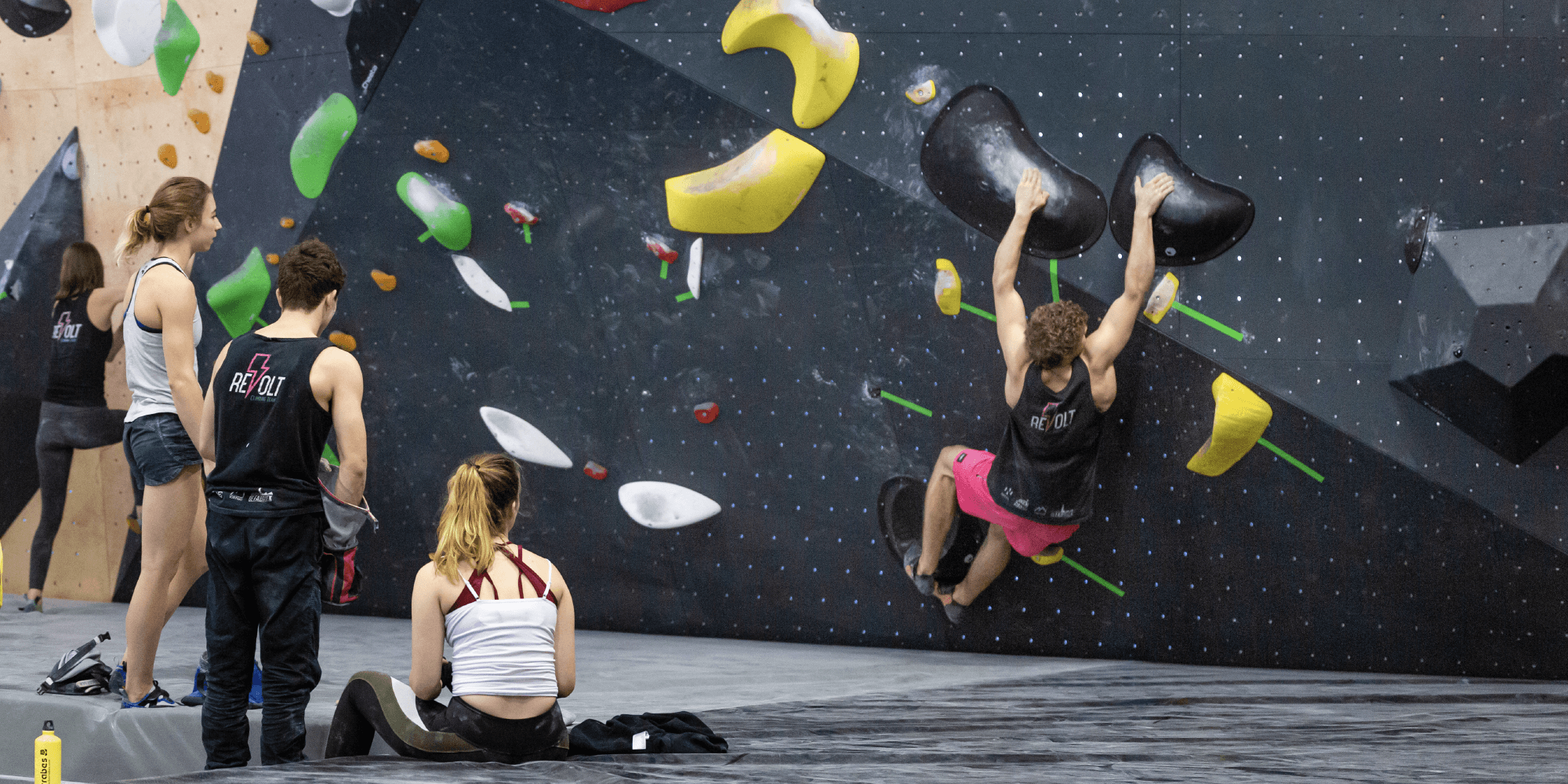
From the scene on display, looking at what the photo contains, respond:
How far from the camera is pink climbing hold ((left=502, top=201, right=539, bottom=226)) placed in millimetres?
5008

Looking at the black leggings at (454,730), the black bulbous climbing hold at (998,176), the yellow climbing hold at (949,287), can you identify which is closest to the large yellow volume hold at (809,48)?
the black bulbous climbing hold at (998,176)

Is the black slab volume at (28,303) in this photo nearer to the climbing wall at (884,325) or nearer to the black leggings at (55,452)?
the black leggings at (55,452)

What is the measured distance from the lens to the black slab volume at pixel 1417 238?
4254 mm

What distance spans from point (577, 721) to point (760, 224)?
2.25 m

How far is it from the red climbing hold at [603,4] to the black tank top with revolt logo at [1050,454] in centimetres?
232

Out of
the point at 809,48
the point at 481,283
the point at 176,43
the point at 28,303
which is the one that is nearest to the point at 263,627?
the point at 481,283

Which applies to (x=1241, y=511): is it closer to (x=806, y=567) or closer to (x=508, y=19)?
(x=806, y=567)

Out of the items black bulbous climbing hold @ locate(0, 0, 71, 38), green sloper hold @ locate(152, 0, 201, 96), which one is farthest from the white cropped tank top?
black bulbous climbing hold @ locate(0, 0, 71, 38)

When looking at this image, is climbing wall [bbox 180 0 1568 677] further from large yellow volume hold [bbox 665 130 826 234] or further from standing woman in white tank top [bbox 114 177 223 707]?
standing woman in white tank top [bbox 114 177 223 707]

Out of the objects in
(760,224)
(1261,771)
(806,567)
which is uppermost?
(760,224)

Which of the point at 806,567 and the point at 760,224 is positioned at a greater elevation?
the point at 760,224

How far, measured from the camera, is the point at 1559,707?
3646 mm

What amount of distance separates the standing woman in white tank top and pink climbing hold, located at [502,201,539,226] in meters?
1.73

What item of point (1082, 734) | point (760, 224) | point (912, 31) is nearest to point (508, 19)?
point (760, 224)
